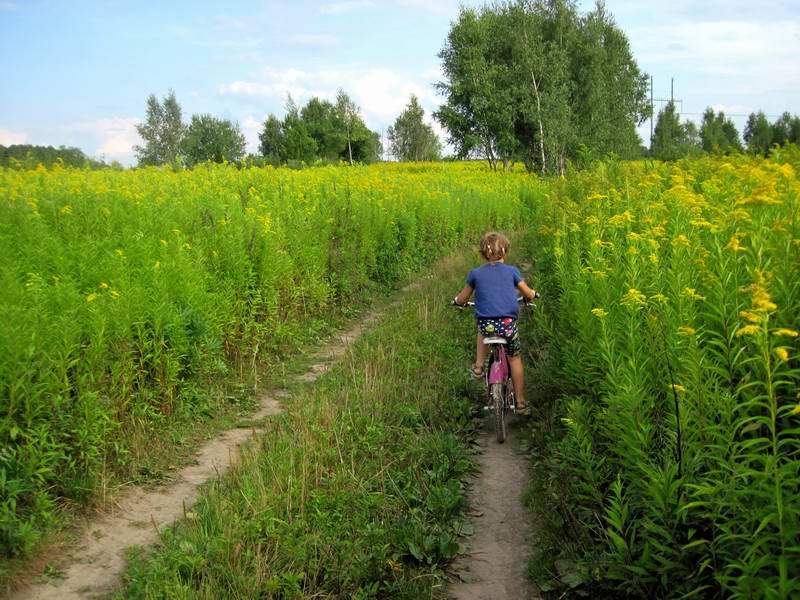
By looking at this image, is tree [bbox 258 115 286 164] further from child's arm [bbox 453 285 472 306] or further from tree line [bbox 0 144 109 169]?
child's arm [bbox 453 285 472 306]

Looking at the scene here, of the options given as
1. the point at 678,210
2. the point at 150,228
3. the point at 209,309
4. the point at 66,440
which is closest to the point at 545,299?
the point at 678,210

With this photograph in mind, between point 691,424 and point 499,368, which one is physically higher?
point 691,424

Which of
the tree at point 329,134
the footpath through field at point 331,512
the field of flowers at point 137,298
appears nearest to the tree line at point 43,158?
the field of flowers at point 137,298

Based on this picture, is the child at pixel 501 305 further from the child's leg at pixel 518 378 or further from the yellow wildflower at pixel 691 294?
the yellow wildflower at pixel 691 294

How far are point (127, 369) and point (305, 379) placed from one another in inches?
113

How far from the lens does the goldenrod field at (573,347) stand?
313cm

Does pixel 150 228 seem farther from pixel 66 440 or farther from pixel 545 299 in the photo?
pixel 545 299

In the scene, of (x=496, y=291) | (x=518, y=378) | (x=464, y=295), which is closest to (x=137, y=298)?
(x=464, y=295)

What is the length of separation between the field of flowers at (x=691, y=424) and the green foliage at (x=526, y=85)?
110ft

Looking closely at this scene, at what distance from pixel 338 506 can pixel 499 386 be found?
2325mm

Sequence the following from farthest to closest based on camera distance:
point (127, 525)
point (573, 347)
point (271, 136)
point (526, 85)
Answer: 1. point (271, 136)
2. point (526, 85)
3. point (573, 347)
4. point (127, 525)

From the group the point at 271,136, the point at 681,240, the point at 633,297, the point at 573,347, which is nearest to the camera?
the point at 633,297

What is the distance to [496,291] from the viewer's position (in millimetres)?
6906

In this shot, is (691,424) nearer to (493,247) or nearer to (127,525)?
(493,247)
